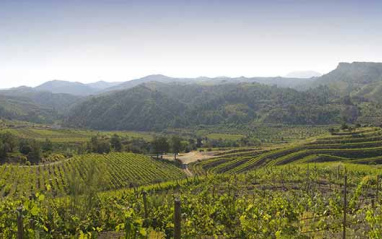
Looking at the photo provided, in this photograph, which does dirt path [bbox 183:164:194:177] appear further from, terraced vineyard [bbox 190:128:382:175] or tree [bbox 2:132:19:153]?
tree [bbox 2:132:19:153]

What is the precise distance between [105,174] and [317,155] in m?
48.6

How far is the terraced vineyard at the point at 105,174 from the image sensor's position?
49219 mm

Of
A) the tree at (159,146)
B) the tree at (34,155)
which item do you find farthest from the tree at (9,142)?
the tree at (159,146)

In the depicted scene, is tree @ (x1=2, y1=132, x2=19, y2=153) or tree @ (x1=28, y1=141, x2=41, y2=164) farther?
tree @ (x1=2, y1=132, x2=19, y2=153)

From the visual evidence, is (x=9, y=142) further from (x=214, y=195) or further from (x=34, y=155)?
(x=214, y=195)

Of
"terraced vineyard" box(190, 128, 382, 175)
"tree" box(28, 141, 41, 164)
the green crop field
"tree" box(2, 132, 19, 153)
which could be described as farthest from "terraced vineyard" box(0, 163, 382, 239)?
"tree" box(2, 132, 19, 153)

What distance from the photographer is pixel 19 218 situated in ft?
21.6

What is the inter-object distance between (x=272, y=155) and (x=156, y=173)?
32.2 metres

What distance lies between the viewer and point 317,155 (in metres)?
73.6

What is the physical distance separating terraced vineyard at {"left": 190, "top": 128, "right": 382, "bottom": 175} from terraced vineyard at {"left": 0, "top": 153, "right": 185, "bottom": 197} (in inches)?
382

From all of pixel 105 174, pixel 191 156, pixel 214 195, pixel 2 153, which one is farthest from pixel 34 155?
pixel 214 195

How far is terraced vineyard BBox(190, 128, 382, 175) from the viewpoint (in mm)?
71188

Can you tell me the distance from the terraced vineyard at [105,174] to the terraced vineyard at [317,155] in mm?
9698

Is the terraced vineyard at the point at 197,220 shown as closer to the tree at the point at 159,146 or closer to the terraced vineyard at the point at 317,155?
the terraced vineyard at the point at 317,155
